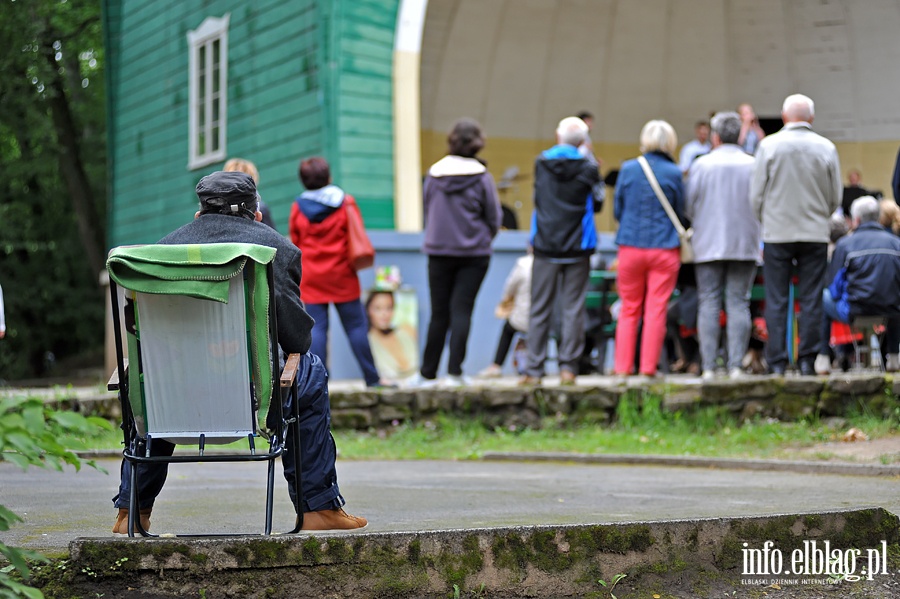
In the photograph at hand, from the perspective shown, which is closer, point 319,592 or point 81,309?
point 319,592

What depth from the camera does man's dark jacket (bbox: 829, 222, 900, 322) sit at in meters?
9.94

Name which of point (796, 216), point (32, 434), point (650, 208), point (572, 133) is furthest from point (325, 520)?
point (572, 133)

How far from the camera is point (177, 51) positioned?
719 inches

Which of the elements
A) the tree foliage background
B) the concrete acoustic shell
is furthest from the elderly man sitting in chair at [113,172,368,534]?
the tree foliage background

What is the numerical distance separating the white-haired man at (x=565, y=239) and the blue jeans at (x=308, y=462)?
5490mm

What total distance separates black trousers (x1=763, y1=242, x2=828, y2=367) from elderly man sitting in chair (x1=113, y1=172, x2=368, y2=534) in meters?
5.68

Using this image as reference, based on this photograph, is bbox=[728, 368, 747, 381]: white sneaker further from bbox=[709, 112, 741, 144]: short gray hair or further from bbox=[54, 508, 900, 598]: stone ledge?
bbox=[54, 508, 900, 598]: stone ledge

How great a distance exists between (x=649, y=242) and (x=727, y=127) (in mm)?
1062

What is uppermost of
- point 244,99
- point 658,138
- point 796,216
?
point 244,99

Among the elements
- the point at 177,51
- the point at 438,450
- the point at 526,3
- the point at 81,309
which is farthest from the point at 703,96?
the point at 81,309

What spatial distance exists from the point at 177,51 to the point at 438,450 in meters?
10.7

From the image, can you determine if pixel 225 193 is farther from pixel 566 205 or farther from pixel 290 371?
pixel 566 205

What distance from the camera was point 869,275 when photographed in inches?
393

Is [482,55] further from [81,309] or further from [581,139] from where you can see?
[81,309]
